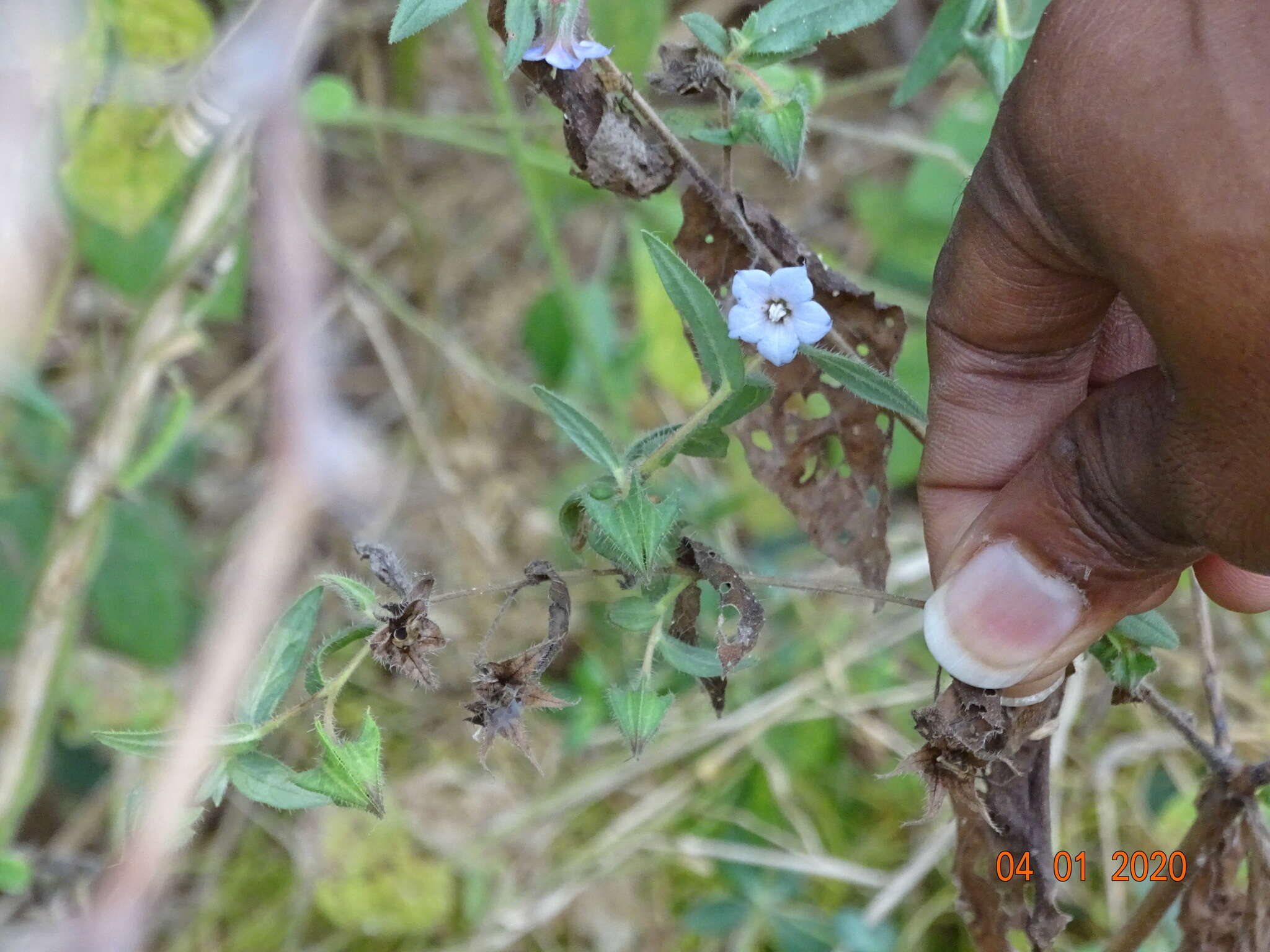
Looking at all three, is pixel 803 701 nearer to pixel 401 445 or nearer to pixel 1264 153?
pixel 401 445

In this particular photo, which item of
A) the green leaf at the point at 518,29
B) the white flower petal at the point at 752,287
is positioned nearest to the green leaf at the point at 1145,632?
the white flower petal at the point at 752,287

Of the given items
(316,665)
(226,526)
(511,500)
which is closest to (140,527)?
(226,526)

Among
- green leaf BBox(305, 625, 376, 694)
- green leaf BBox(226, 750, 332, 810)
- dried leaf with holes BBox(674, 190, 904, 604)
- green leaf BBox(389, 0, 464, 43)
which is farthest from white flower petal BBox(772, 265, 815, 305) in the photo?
green leaf BBox(226, 750, 332, 810)

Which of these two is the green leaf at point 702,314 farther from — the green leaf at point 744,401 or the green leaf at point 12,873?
the green leaf at point 12,873

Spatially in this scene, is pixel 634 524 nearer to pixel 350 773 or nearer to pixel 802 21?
pixel 350 773

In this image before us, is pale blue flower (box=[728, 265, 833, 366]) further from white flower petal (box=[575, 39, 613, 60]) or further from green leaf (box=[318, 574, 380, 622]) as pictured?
green leaf (box=[318, 574, 380, 622])

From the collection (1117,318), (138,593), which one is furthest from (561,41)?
(138,593)
